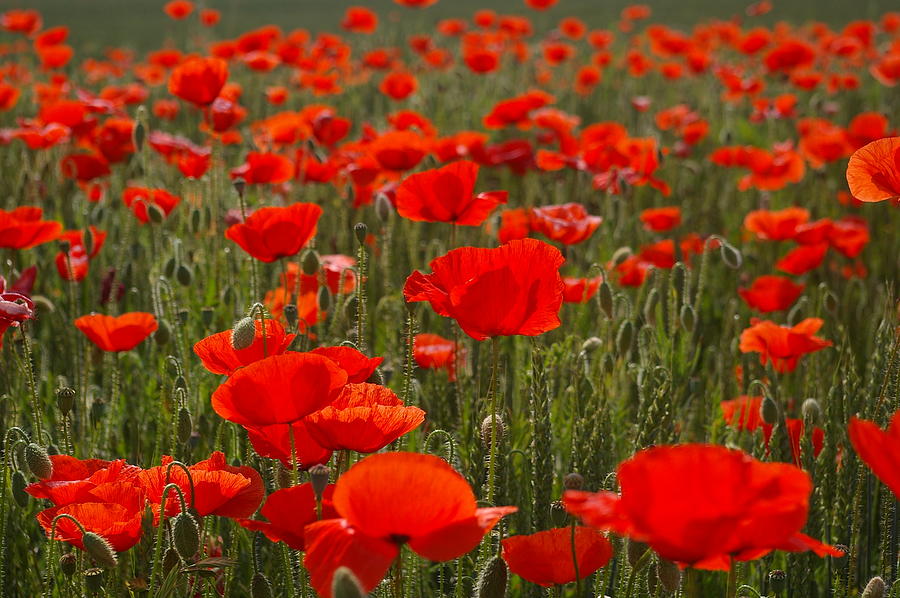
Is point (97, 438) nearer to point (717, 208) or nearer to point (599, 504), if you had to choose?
point (599, 504)

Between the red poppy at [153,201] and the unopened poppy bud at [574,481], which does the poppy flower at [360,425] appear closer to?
the unopened poppy bud at [574,481]

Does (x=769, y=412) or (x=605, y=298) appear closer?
(x=769, y=412)

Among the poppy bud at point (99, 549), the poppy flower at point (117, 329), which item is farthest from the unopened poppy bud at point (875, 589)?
the poppy flower at point (117, 329)

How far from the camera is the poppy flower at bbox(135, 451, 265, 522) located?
1.32 m

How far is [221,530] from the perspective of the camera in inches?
78.0


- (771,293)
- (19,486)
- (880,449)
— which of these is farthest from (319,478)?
(771,293)

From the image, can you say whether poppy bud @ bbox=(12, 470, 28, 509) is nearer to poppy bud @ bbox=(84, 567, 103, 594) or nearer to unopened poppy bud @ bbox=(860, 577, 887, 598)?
poppy bud @ bbox=(84, 567, 103, 594)

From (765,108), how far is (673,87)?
12.3 feet

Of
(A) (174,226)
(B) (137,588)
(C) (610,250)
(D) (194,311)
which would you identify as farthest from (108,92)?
(B) (137,588)

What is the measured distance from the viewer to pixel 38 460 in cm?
143

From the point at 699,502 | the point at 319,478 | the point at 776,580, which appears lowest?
the point at 776,580

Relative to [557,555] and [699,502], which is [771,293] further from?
[699,502]

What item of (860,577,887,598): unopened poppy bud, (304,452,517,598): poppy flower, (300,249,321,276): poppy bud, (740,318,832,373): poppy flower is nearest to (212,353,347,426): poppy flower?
(304,452,517,598): poppy flower

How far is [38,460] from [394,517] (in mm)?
684
